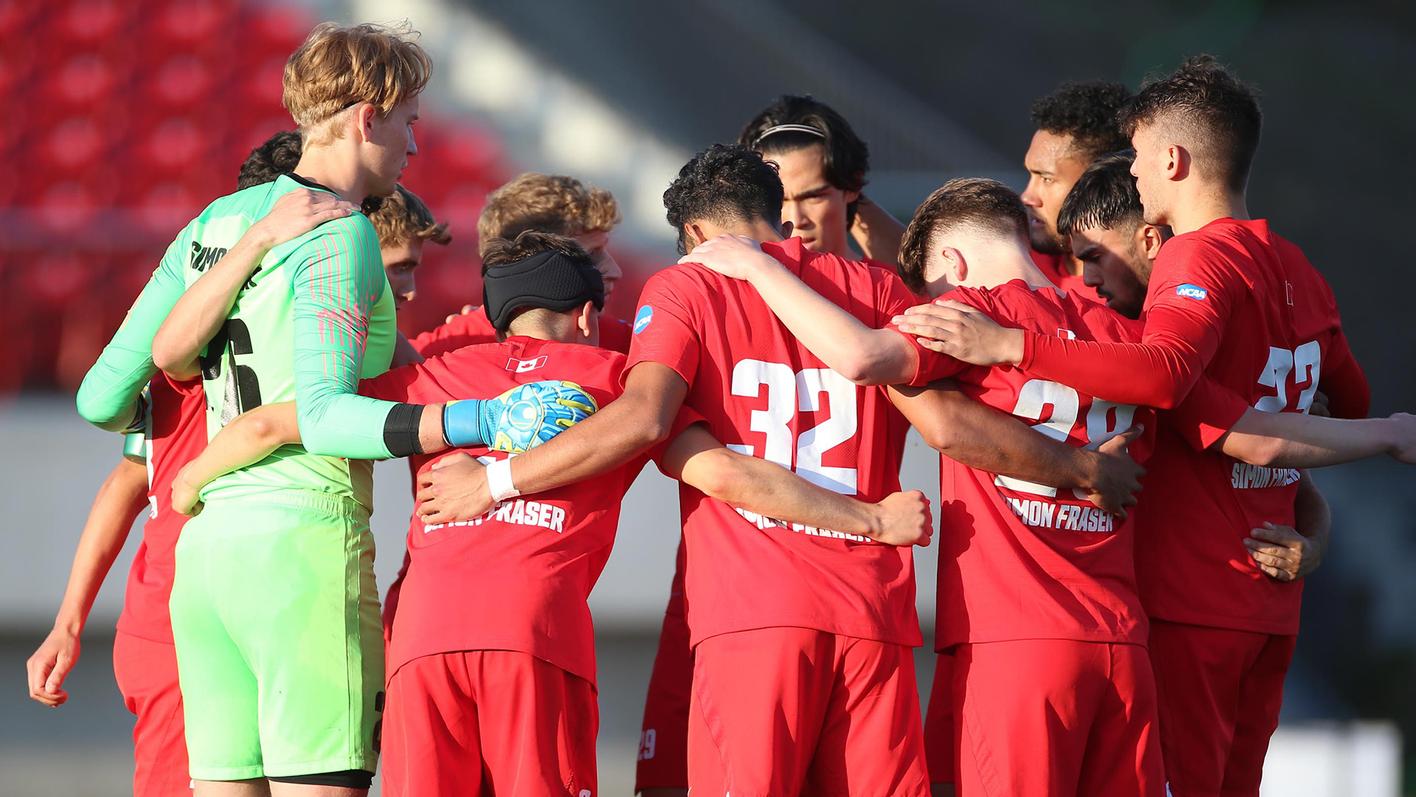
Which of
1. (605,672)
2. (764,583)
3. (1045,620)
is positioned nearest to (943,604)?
(1045,620)

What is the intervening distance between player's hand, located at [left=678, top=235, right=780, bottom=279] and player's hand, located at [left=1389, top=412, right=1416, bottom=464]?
1424 mm

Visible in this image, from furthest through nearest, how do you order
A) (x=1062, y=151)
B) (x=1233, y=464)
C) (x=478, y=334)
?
(x=1062, y=151) < (x=478, y=334) < (x=1233, y=464)

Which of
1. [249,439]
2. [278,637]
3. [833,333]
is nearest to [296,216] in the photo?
[249,439]

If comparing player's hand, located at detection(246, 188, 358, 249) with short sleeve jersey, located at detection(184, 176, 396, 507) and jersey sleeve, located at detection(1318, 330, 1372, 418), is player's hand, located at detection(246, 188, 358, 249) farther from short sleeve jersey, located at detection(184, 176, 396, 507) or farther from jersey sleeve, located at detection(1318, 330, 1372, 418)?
jersey sleeve, located at detection(1318, 330, 1372, 418)

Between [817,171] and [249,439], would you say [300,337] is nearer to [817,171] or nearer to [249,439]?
[249,439]

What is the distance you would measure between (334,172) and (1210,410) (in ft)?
6.22

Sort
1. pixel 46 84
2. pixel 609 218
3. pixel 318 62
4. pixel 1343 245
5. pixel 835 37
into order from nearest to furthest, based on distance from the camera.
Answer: pixel 318 62
pixel 609 218
pixel 46 84
pixel 1343 245
pixel 835 37

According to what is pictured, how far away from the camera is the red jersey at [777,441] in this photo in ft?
8.95

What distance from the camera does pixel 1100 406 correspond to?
290 cm

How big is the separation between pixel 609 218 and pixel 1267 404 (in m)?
1.85

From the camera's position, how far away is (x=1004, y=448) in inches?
109

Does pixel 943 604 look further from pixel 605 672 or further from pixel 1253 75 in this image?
pixel 1253 75

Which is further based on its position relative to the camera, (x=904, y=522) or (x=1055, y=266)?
(x=1055, y=266)

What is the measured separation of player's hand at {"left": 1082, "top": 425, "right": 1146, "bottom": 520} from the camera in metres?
2.82
